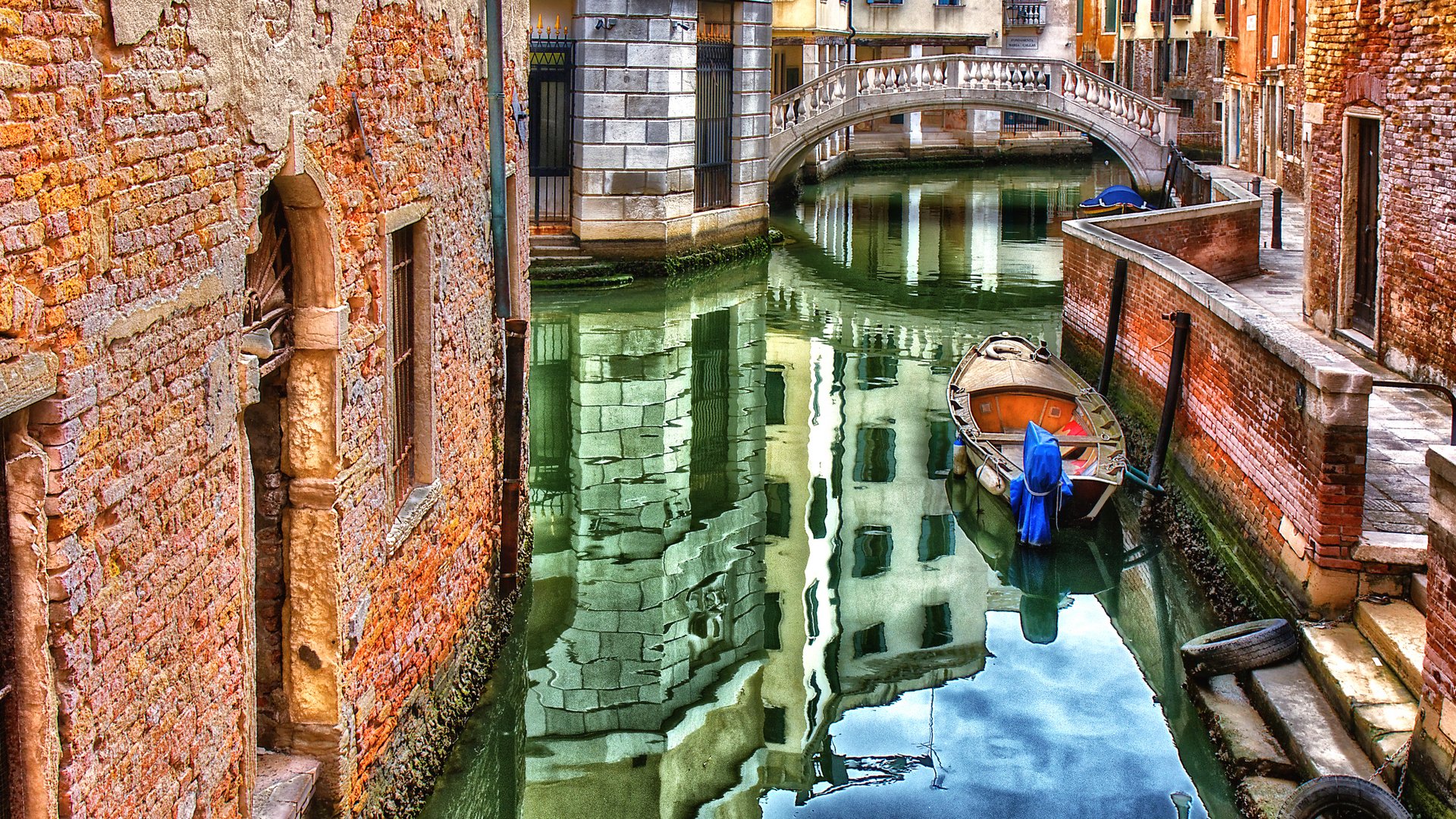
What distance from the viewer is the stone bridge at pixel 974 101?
93.9 feet

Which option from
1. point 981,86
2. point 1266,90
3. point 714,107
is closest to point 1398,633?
point 714,107

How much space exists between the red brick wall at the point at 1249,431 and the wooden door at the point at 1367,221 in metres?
1.89

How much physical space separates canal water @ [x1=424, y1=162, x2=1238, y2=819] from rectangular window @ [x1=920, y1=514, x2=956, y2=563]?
0.03 m

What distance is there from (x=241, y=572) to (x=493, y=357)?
385 centimetres

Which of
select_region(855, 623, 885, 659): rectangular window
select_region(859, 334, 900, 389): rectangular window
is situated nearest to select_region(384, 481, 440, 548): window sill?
select_region(855, 623, 885, 659): rectangular window

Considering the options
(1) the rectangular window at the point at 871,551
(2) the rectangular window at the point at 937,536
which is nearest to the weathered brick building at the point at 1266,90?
(2) the rectangular window at the point at 937,536

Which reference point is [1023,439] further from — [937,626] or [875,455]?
[937,626]

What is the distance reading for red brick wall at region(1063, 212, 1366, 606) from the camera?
9.08 metres

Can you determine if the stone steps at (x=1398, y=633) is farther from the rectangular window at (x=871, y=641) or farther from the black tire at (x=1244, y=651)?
the rectangular window at (x=871, y=641)

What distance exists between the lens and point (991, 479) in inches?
500

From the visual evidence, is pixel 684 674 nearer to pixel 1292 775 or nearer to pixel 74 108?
pixel 1292 775

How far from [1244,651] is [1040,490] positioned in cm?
310

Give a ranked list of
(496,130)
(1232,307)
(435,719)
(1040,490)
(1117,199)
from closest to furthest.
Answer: (435,719)
(496,130)
(1232,307)
(1040,490)
(1117,199)

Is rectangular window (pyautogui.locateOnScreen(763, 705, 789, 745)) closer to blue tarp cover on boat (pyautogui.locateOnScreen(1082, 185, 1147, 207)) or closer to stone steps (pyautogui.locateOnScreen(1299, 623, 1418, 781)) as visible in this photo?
stone steps (pyautogui.locateOnScreen(1299, 623, 1418, 781))
